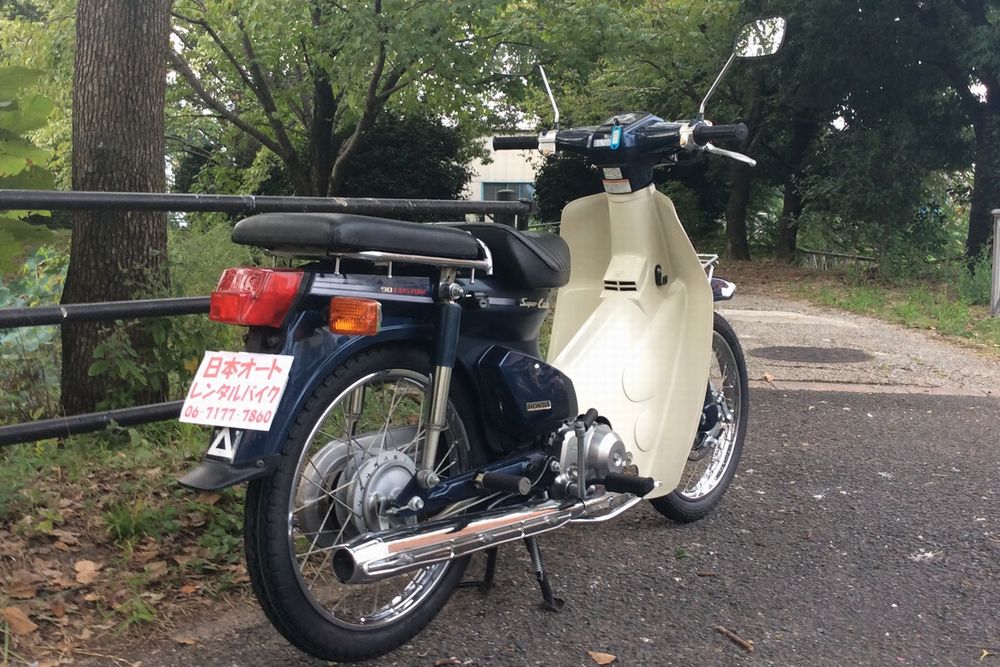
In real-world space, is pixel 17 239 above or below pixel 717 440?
above

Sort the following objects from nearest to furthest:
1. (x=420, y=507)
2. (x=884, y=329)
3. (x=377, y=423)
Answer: (x=420, y=507) → (x=377, y=423) → (x=884, y=329)

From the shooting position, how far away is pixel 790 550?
3615mm

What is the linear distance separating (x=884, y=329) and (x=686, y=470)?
6151mm

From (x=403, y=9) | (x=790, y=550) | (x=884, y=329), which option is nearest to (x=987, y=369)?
(x=884, y=329)

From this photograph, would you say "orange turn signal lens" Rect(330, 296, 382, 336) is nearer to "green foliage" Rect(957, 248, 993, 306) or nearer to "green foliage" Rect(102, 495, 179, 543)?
"green foliage" Rect(102, 495, 179, 543)

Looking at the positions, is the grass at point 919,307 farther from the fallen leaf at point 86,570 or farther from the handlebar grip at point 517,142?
the fallen leaf at point 86,570

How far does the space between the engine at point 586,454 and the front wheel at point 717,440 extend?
2.35 ft

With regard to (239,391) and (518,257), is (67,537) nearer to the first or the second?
(239,391)

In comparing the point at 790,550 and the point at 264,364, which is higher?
the point at 264,364

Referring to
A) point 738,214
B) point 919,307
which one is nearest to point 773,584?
point 919,307

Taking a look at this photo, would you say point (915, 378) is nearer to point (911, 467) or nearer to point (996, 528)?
point (911, 467)

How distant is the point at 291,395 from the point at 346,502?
426 millimetres

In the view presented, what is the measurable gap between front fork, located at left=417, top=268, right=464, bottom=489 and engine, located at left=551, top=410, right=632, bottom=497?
19.4 inches

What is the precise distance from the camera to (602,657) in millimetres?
2738
